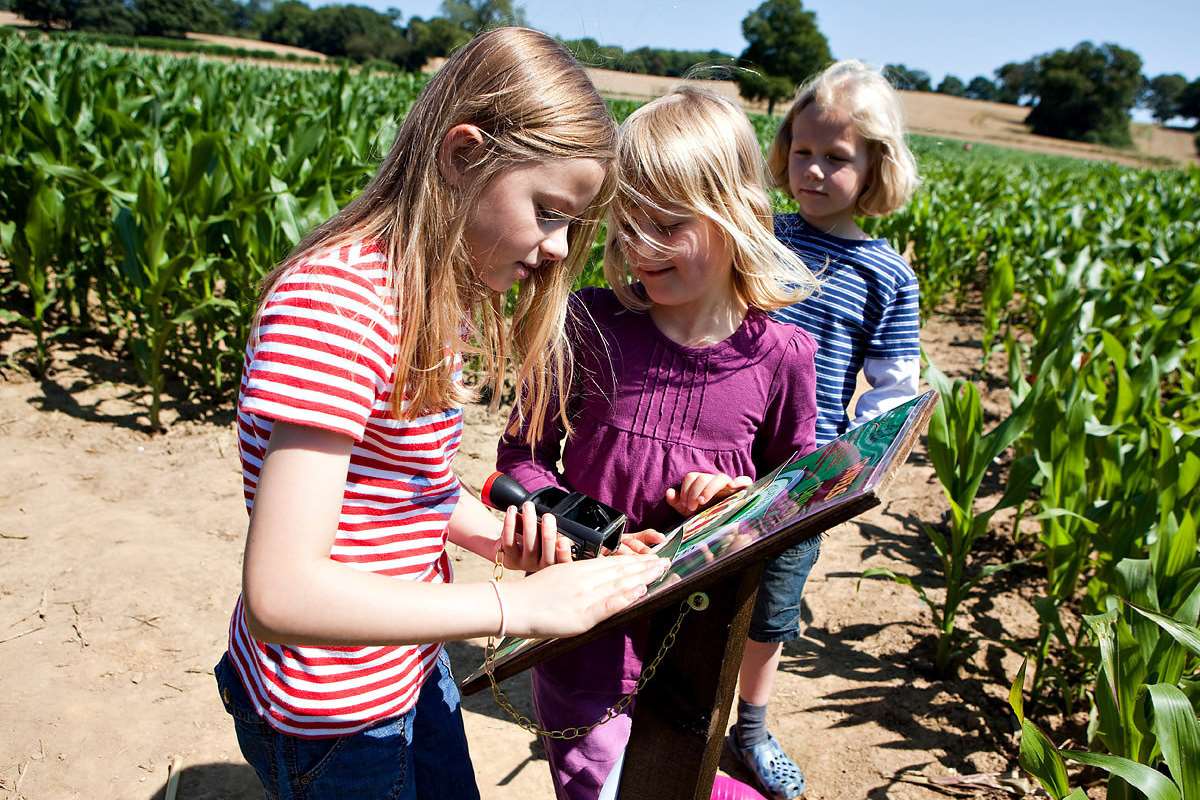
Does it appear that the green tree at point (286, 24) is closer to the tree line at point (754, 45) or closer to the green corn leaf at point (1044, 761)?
the tree line at point (754, 45)

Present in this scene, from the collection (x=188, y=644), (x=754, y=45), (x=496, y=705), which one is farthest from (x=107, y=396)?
(x=754, y=45)

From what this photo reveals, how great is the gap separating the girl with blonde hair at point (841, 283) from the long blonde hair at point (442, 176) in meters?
1.12

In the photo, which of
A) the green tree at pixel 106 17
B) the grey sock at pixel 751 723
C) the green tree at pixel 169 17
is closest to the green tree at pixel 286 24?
the green tree at pixel 169 17

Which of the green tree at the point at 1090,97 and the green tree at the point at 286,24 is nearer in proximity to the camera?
the green tree at the point at 286,24

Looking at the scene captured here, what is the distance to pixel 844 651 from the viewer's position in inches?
113

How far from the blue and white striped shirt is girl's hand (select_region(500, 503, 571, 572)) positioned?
1053 millimetres

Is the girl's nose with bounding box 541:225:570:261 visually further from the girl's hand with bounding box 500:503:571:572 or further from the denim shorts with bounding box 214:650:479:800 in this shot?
the denim shorts with bounding box 214:650:479:800

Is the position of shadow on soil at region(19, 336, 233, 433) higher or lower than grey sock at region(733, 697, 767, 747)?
lower

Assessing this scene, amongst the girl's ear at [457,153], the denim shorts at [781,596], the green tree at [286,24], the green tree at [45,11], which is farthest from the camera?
the green tree at [286,24]

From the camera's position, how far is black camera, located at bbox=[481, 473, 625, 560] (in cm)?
115

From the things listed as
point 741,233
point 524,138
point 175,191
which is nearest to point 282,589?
point 524,138

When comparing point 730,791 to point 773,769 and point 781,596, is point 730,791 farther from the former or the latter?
point 773,769

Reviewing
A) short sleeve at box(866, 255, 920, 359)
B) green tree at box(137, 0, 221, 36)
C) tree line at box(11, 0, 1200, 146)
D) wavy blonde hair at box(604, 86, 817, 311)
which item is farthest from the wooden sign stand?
green tree at box(137, 0, 221, 36)

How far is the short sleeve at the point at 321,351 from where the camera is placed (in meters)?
0.81
